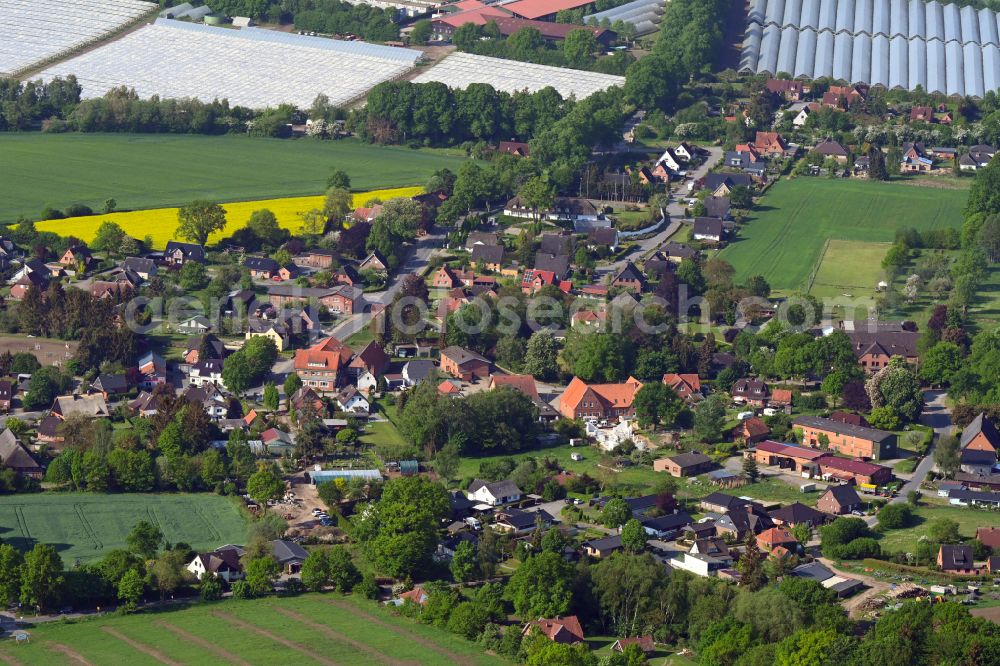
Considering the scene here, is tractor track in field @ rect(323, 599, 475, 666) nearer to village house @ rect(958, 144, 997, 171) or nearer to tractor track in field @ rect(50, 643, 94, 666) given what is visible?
tractor track in field @ rect(50, 643, 94, 666)

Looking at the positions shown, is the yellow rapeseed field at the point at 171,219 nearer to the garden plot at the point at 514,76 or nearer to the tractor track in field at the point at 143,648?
the garden plot at the point at 514,76

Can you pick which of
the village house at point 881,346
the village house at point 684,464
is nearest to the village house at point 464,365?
the village house at point 684,464

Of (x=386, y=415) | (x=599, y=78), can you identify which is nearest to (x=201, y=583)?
(x=386, y=415)

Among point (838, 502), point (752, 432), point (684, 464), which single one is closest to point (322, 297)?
point (752, 432)

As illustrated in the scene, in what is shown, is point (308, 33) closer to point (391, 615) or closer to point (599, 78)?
point (599, 78)

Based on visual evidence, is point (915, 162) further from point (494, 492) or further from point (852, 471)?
point (494, 492)

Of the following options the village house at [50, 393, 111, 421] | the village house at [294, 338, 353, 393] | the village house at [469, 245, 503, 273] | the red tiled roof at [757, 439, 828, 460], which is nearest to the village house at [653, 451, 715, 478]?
the red tiled roof at [757, 439, 828, 460]
